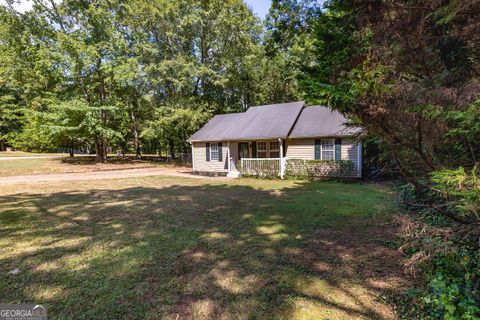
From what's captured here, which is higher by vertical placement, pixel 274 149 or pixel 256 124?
pixel 256 124

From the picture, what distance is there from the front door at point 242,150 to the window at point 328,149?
208 inches

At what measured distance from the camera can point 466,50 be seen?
2.79 meters

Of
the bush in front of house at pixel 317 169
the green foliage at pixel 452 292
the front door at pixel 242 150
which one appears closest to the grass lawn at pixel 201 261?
the green foliage at pixel 452 292

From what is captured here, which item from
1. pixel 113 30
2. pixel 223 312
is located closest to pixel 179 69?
pixel 113 30

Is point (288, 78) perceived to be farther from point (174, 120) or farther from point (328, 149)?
point (328, 149)

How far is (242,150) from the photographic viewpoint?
16.9m

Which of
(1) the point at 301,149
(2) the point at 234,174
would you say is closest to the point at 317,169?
(1) the point at 301,149

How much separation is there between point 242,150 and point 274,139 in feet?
10.2

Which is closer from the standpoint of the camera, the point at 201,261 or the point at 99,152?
the point at 201,261

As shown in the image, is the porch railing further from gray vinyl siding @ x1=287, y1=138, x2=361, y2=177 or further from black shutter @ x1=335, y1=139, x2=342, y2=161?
black shutter @ x1=335, y1=139, x2=342, y2=161

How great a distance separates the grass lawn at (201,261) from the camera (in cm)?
272

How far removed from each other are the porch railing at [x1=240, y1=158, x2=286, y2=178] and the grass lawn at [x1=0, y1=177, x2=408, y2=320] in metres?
6.98

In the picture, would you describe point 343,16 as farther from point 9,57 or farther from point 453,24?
point 9,57

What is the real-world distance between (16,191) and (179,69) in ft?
50.4
